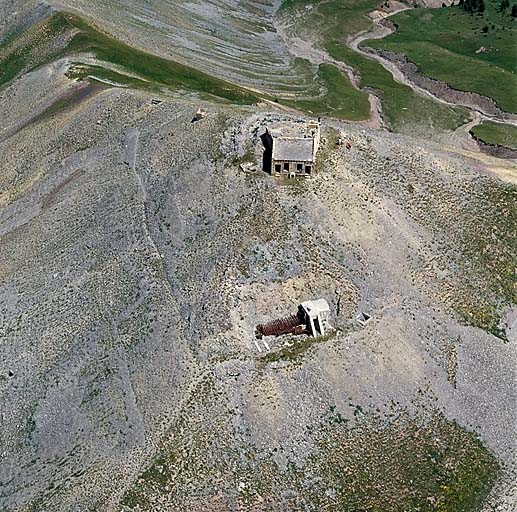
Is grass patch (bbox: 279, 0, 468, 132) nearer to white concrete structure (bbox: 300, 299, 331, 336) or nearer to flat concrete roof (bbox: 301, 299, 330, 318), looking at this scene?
flat concrete roof (bbox: 301, 299, 330, 318)

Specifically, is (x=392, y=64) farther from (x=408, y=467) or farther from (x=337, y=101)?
(x=408, y=467)

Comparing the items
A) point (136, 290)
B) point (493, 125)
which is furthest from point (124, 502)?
point (493, 125)

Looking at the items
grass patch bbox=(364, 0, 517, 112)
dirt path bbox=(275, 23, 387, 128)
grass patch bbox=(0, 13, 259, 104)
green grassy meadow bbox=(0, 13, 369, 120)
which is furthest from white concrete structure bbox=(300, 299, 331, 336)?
grass patch bbox=(364, 0, 517, 112)

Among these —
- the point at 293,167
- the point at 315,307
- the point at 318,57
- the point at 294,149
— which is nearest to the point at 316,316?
the point at 315,307

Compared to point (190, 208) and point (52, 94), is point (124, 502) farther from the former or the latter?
point (52, 94)

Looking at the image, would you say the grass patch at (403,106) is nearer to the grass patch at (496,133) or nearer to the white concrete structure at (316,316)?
the grass patch at (496,133)

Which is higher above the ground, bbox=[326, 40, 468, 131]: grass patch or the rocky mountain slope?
the rocky mountain slope
